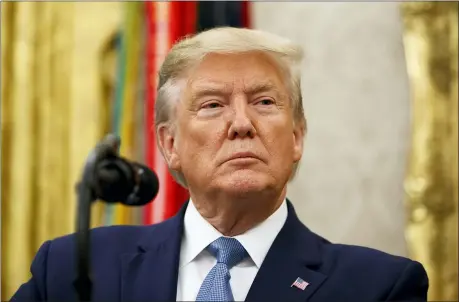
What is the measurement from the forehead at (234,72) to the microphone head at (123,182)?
437 millimetres

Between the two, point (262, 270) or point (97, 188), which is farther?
point (262, 270)

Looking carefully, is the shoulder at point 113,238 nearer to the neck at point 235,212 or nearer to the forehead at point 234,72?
the neck at point 235,212

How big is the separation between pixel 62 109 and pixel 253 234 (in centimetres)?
77

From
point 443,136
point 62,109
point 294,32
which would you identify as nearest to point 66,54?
point 62,109

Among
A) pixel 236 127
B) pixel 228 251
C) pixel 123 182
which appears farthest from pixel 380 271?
pixel 123 182

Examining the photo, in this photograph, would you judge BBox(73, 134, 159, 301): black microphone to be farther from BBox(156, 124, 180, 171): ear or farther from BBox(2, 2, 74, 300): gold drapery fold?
BBox(2, 2, 74, 300): gold drapery fold

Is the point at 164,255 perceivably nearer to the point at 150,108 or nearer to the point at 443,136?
the point at 150,108

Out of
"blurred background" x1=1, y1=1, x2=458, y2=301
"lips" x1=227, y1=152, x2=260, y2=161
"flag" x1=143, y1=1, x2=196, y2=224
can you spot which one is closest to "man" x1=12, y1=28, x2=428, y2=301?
"lips" x1=227, y1=152, x2=260, y2=161

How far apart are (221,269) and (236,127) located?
28cm

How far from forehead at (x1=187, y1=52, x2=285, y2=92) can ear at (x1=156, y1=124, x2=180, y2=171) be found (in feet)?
0.42

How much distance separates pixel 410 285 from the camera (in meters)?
1.35

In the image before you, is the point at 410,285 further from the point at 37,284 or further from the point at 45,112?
the point at 45,112

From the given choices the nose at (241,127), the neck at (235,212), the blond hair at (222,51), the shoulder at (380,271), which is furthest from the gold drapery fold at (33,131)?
the shoulder at (380,271)

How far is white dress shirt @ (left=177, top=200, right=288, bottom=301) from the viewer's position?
1348 millimetres
